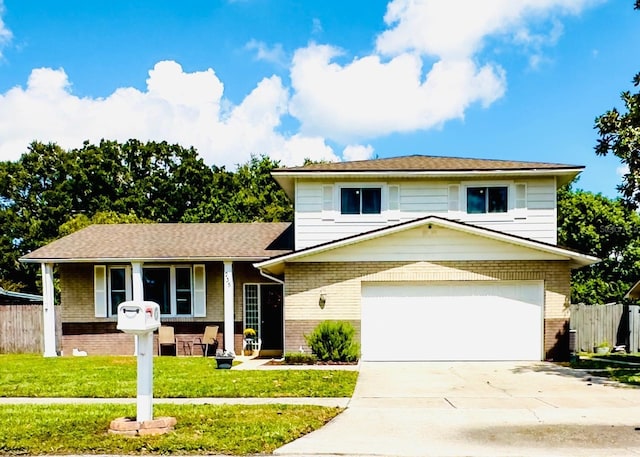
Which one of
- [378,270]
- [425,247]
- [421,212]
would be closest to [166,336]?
[378,270]

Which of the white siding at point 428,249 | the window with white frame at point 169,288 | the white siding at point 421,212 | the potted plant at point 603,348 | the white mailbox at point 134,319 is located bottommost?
the potted plant at point 603,348

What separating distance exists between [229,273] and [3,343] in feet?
29.9

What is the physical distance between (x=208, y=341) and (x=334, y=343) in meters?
5.12

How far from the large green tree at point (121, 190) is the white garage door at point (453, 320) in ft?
86.2

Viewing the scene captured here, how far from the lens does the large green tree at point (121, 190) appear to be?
45406mm

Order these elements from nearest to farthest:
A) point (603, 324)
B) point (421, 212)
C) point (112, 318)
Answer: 1. point (421, 212)
2. point (112, 318)
3. point (603, 324)

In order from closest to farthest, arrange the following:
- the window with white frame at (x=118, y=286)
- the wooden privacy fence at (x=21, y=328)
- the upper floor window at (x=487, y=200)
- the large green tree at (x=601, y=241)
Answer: the upper floor window at (x=487, y=200) < the window with white frame at (x=118, y=286) < the wooden privacy fence at (x=21, y=328) < the large green tree at (x=601, y=241)

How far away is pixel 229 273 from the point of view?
1934cm

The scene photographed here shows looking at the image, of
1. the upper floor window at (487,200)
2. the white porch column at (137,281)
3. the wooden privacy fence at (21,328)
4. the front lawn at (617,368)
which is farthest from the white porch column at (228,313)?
the front lawn at (617,368)

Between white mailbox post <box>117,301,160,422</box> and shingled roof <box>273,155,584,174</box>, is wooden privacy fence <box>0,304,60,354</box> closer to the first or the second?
Answer: shingled roof <box>273,155,584,174</box>

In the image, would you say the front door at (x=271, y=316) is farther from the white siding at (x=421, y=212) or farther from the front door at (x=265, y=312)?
the white siding at (x=421, y=212)

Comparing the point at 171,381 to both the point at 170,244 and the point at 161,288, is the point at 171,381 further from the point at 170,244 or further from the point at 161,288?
the point at 170,244

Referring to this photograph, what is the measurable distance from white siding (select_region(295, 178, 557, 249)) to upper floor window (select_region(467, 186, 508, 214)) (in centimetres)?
17

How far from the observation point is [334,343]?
16.5 metres
